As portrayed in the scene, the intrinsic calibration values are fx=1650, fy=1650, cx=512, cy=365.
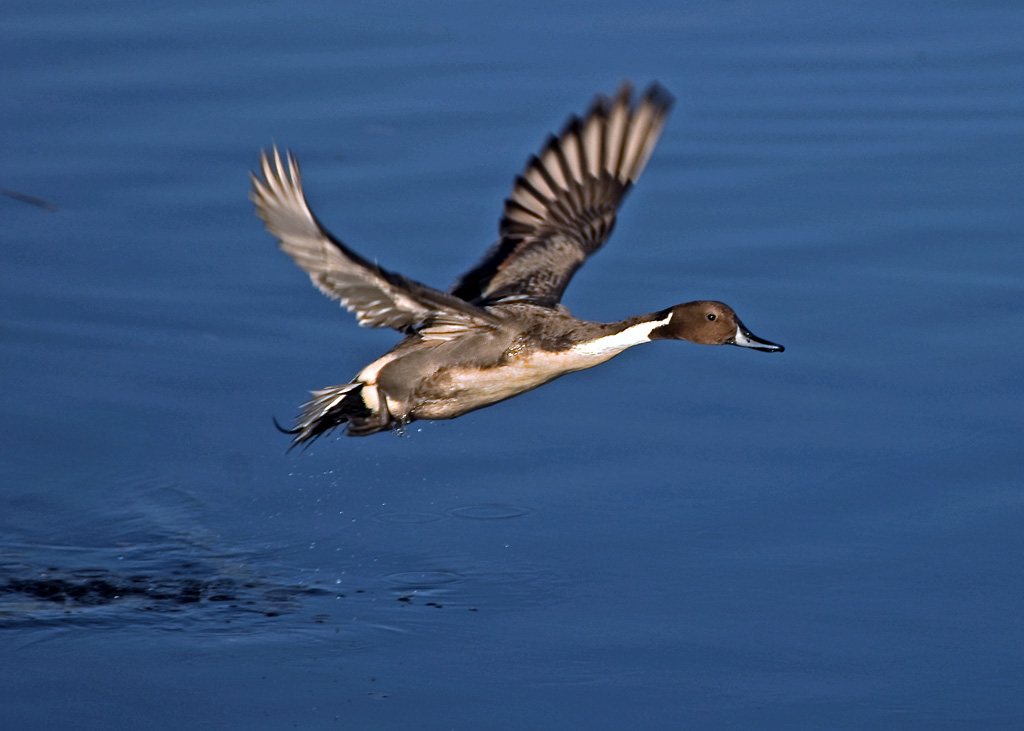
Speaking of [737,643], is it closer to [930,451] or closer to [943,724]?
[943,724]

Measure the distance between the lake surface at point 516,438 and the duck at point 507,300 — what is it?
593 mm

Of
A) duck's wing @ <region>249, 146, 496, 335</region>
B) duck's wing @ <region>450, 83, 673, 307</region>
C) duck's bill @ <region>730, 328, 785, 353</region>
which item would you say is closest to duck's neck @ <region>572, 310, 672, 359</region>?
duck's bill @ <region>730, 328, 785, 353</region>

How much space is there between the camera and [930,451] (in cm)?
677

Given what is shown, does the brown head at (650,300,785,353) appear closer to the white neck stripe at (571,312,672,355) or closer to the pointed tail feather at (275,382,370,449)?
the white neck stripe at (571,312,672,355)

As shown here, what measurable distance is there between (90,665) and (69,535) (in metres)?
1.15

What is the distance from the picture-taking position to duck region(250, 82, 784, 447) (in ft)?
17.9

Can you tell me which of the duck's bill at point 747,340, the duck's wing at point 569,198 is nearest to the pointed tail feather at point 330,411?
the duck's wing at point 569,198

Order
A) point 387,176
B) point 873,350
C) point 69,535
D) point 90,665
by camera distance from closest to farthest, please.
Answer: point 90,665 < point 69,535 < point 873,350 < point 387,176

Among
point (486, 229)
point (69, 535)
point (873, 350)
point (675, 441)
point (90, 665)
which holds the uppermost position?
point (486, 229)

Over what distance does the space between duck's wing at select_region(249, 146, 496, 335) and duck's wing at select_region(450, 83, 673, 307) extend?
86cm

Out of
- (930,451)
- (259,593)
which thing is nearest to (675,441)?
(930,451)

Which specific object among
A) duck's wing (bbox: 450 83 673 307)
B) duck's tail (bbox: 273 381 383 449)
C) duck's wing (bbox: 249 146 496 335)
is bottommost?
duck's tail (bbox: 273 381 383 449)

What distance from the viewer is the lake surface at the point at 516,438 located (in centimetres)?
Result: 556

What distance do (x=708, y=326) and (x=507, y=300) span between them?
801 millimetres
